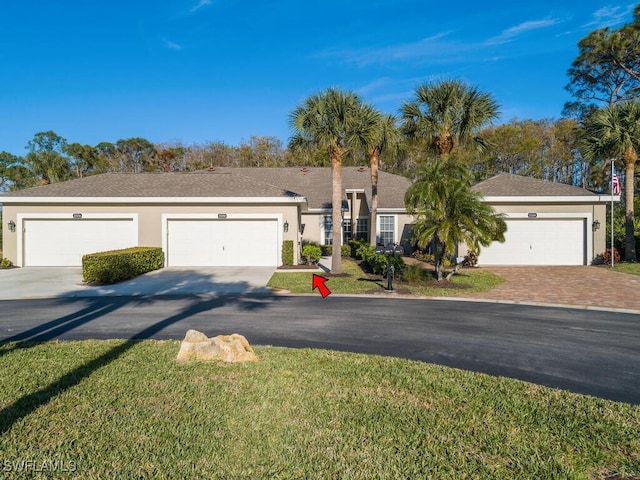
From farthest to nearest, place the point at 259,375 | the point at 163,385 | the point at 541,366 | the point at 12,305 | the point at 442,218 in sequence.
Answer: the point at 442,218 < the point at 12,305 < the point at 541,366 < the point at 259,375 < the point at 163,385

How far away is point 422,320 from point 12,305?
9.89 metres

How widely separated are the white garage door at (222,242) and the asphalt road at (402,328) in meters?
6.73

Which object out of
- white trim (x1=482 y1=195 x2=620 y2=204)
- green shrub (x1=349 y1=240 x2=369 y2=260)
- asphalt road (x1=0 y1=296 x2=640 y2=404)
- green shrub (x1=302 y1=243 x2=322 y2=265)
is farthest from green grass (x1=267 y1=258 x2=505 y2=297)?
green shrub (x1=349 y1=240 x2=369 y2=260)

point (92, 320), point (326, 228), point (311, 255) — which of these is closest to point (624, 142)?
point (311, 255)

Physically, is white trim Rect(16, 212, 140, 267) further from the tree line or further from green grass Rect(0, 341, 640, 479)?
green grass Rect(0, 341, 640, 479)

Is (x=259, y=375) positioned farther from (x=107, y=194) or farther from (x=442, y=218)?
(x=107, y=194)

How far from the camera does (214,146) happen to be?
46.5m

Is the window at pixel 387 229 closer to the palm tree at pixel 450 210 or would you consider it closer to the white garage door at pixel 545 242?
the white garage door at pixel 545 242

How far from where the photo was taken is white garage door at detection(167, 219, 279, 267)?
16812 mm

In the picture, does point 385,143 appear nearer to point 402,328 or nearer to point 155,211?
point 155,211

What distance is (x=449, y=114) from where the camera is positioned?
46.0 ft

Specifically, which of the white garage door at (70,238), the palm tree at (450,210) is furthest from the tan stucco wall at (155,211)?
the palm tree at (450,210)

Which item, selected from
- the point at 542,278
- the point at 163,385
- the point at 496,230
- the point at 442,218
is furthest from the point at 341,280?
the point at 163,385

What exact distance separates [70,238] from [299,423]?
17040 millimetres
